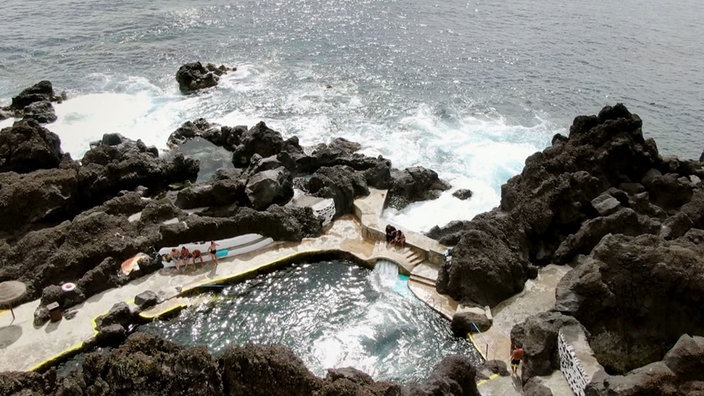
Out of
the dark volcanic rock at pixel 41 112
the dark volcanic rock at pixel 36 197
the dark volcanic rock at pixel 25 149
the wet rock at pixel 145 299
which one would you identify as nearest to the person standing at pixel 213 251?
the wet rock at pixel 145 299

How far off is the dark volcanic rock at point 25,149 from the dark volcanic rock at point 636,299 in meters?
38.3

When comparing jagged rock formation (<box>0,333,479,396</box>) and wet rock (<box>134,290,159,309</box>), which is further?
wet rock (<box>134,290,159,309</box>)

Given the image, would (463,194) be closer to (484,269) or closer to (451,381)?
(484,269)

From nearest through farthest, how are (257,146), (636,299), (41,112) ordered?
1. (636,299)
2. (257,146)
3. (41,112)

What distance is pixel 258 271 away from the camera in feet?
111

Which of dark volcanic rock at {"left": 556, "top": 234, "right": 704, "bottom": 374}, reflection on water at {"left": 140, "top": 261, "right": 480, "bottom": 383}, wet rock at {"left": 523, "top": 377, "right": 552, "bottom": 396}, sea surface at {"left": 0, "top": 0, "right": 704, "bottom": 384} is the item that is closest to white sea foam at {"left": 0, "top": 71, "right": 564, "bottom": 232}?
sea surface at {"left": 0, "top": 0, "right": 704, "bottom": 384}

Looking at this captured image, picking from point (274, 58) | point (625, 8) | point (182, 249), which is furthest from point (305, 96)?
point (625, 8)

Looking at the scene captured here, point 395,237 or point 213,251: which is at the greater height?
point 395,237

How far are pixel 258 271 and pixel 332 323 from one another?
647 cm

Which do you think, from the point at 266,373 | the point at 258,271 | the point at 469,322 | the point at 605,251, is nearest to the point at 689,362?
the point at 605,251

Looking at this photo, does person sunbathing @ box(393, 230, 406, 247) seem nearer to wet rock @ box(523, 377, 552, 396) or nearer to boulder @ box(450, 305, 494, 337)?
boulder @ box(450, 305, 494, 337)

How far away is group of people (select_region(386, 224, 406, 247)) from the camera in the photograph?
1398 inches

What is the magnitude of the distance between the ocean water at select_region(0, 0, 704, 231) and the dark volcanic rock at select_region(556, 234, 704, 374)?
603 inches

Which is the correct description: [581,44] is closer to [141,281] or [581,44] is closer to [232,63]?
[232,63]
